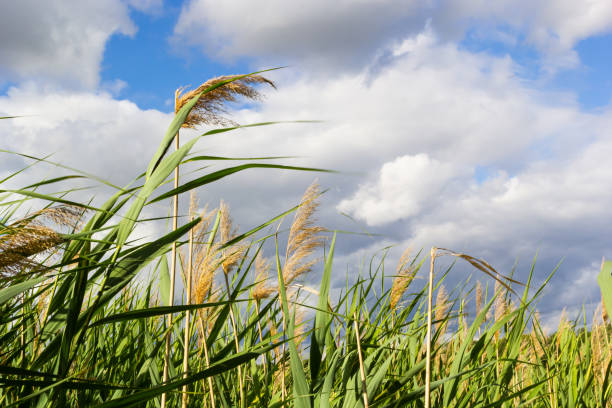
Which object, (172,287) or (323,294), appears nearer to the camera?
(323,294)

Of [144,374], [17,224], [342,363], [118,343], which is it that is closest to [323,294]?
[342,363]

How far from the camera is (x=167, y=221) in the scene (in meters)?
2.46

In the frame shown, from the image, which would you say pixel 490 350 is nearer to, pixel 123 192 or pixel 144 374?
pixel 144 374

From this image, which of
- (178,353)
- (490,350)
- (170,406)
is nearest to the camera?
(170,406)

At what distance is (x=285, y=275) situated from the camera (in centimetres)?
304

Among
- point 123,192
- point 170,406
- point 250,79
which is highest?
point 250,79

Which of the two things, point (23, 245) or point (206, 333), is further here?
point (206, 333)

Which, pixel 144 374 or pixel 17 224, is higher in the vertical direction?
pixel 17 224

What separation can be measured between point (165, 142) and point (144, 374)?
4.53 feet

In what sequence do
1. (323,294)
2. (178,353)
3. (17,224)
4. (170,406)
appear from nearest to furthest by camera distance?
(17,224) < (323,294) < (170,406) < (178,353)

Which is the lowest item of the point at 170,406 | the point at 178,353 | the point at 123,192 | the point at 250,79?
the point at 170,406

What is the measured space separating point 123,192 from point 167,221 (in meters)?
0.96

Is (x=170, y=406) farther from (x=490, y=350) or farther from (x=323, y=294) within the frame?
(x=490, y=350)

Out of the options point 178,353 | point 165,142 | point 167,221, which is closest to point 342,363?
point 167,221
